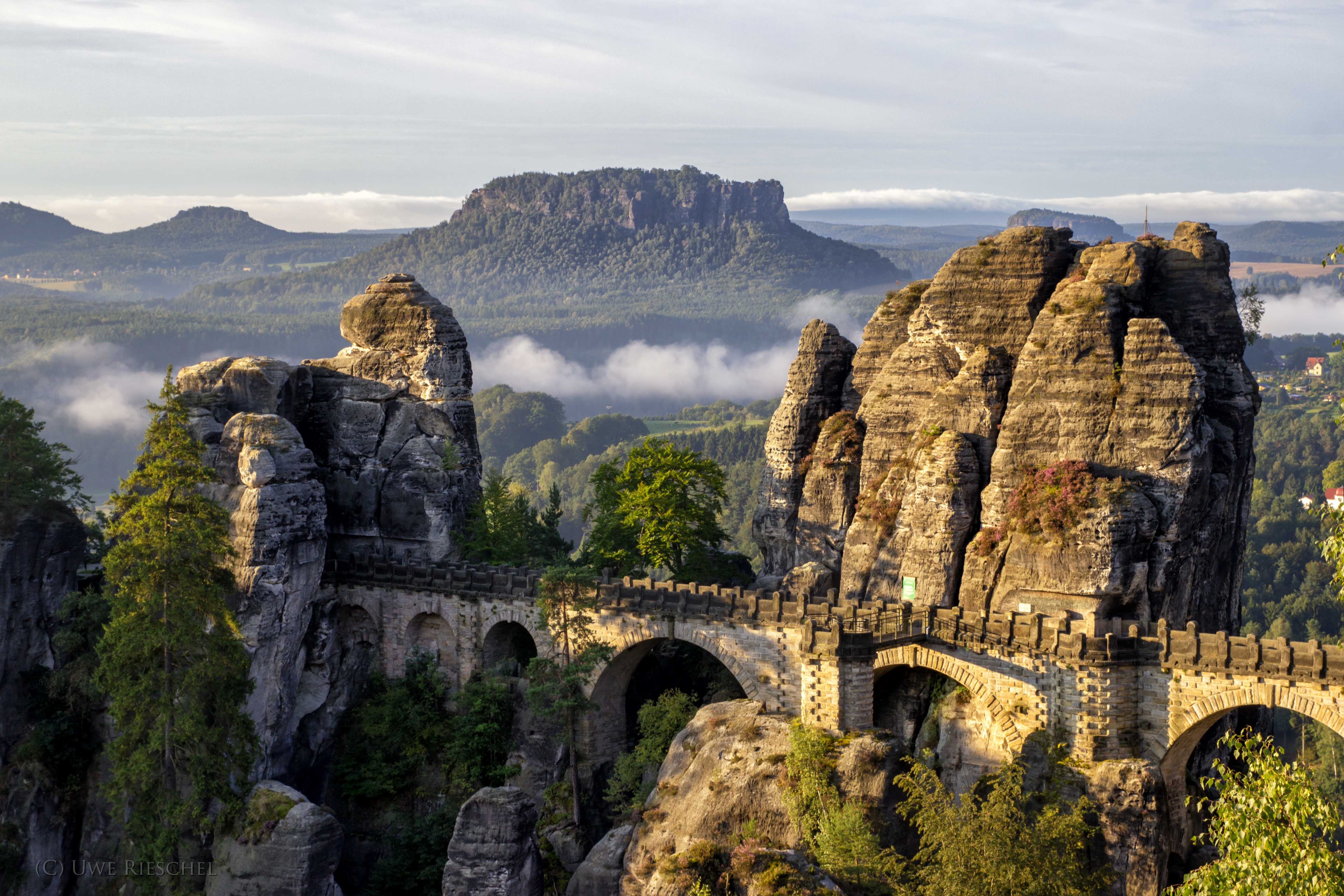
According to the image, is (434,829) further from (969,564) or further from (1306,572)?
(1306,572)

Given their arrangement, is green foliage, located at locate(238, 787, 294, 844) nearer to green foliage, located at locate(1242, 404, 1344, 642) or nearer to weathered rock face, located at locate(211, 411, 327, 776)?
weathered rock face, located at locate(211, 411, 327, 776)

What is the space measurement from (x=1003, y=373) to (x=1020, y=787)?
55.5ft

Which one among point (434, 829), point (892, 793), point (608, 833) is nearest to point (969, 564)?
point (892, 793)

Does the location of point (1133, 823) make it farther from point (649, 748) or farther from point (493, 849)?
point (493, 849)

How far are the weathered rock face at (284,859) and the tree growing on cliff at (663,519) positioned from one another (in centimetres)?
1660

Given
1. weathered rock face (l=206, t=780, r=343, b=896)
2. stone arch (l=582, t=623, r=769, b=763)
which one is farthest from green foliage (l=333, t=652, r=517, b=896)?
stone arch (l=582, t=623, r=769, b=763)

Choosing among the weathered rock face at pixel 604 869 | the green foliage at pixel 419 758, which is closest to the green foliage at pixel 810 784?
the weathered rock face at pixel 604 869

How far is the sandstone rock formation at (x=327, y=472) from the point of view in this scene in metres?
55.1

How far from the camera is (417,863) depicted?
2085 inches

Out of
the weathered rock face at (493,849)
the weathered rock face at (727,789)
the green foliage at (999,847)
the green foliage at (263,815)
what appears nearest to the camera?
the green foliage at (999,847)

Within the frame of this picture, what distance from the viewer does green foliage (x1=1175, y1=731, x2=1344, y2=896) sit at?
941 inches

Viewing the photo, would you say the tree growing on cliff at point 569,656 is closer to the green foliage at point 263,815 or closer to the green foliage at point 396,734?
the green foliage at point 396,734

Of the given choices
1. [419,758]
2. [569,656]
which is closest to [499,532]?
[569,656]

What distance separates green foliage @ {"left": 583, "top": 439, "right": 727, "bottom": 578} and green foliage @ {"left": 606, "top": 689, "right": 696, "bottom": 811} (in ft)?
27.7
